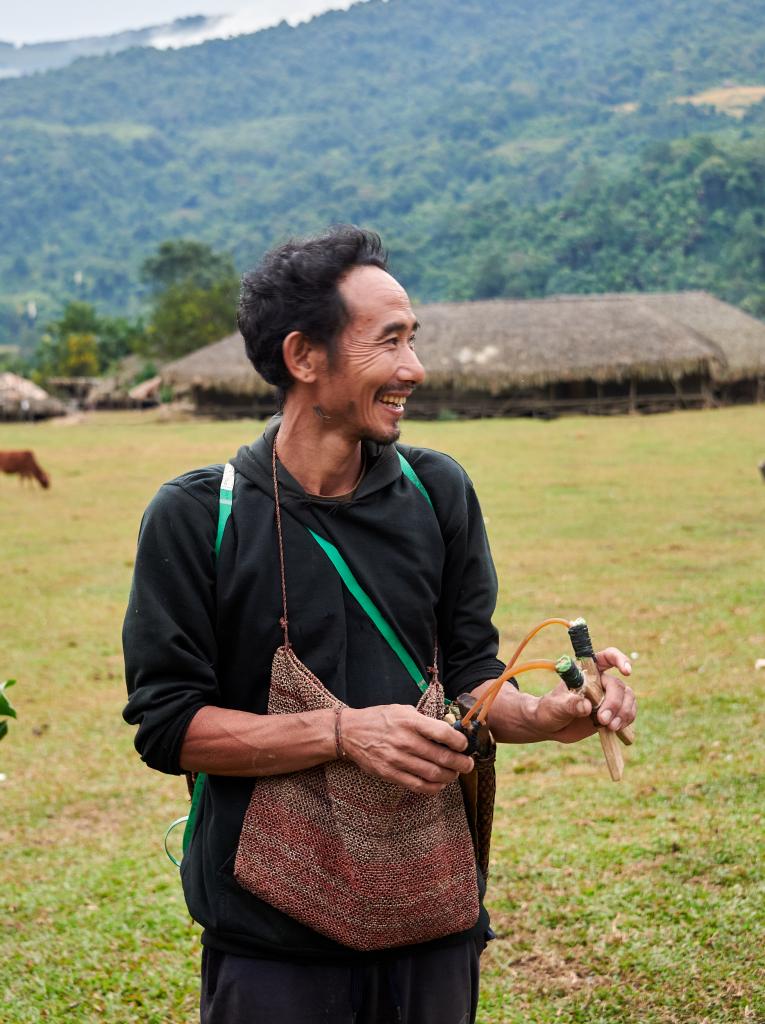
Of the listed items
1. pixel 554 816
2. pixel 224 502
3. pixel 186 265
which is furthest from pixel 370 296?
pixel 186 265

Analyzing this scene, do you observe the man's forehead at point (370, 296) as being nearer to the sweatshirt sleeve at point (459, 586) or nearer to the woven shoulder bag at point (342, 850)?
the sweatshirt sleeve at point (459, 586)

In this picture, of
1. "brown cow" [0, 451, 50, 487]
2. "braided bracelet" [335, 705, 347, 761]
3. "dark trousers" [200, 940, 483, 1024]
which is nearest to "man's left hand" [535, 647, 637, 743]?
"braided bracelet" [335, 705, 347, 761]

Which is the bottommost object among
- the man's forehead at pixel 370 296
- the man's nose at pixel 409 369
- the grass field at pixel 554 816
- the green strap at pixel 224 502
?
the grass field at pixel 554 816

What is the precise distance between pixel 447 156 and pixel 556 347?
104081 mm

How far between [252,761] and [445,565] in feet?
1.76

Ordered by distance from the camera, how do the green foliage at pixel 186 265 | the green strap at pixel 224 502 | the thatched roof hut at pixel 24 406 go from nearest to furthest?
the green strap at pixel 224 502, the thatched roof hut at pixel 24 406, the green foliage at pixel 186 265

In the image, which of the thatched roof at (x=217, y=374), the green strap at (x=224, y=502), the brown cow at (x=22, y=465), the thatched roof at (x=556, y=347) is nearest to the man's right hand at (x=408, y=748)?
the green strap at (x=224, y=502)

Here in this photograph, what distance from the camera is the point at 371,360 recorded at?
89.9 inches

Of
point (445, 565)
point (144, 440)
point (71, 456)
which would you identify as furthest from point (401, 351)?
point (144, 440)

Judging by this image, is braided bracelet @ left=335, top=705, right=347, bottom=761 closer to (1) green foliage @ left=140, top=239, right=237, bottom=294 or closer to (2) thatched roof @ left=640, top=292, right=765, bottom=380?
(2) thatched roof @ left=640, top=292, right=765, bottom=380

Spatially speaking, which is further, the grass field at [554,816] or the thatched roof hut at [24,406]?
the thatched roof hut at [24,406]

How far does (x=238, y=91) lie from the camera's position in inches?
7559

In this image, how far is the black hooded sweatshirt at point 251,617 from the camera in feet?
7.14

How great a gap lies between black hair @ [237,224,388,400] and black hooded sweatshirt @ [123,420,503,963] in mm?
224
